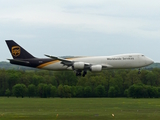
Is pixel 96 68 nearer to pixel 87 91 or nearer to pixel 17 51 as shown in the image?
pixel 17 51

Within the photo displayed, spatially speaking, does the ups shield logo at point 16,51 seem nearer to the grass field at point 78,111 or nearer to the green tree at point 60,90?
the grass field at point 78,111

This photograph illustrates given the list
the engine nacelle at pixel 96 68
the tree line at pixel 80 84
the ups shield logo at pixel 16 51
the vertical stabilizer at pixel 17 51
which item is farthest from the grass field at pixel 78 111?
the tree line at pixel 80 84

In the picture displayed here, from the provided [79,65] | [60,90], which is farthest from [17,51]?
[60,90]

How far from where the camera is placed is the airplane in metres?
80.9

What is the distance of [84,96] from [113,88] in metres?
12.1

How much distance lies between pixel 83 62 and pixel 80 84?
96999 millimetres

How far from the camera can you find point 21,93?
166 meters

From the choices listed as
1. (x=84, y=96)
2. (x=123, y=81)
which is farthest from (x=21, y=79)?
(x=123, y=81)

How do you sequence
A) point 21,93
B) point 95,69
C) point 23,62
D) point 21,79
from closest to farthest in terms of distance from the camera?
point 95,69 < point 23,62 < point 21,93 < point 21,79

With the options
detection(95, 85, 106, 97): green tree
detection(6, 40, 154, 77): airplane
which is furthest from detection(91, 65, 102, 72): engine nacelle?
detection(95, 85, 106, 97): green tree

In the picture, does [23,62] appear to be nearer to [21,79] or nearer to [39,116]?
[39,116]

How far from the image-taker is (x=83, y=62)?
271ft

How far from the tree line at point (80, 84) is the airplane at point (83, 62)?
3008 inches

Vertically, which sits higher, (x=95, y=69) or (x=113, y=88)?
(x=95, y=69)
